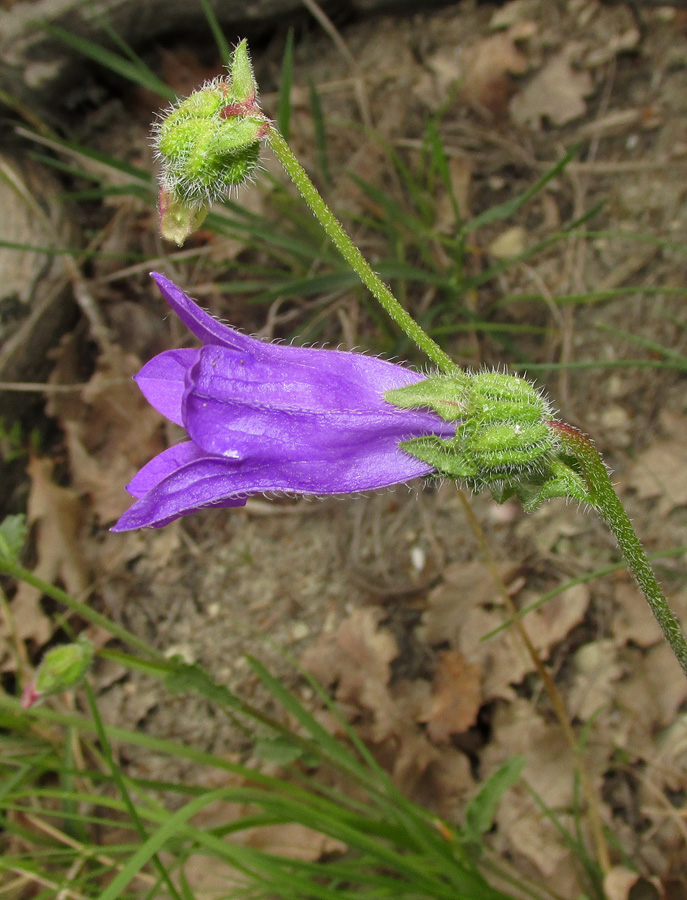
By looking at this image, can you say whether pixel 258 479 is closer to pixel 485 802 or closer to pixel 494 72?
pixel 485 802

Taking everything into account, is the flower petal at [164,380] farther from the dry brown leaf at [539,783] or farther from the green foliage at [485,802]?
the dry brown leaf at [539,783]

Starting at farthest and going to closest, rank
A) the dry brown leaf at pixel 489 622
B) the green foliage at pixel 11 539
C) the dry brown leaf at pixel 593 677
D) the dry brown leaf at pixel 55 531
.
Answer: the dry brown leaf at pixel 55 531, the dry brown leaf at pixel 489 622, the dry brown leaf at pixel 593 677, the green foliage at pixel 11 539

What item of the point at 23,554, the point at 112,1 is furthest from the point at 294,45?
the point at 23,554

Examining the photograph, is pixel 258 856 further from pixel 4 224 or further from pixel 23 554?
pixel 4 224

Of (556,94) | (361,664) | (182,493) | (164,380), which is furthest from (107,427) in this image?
(556,94)

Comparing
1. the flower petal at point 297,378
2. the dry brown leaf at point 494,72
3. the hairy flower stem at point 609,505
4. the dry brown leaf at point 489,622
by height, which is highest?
the dry brown leaf at point 494,72

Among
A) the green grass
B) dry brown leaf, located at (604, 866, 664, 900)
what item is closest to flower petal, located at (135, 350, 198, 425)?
the green grass

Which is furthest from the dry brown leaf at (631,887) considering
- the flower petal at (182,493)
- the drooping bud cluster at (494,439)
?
the flower petal at (182,493)
